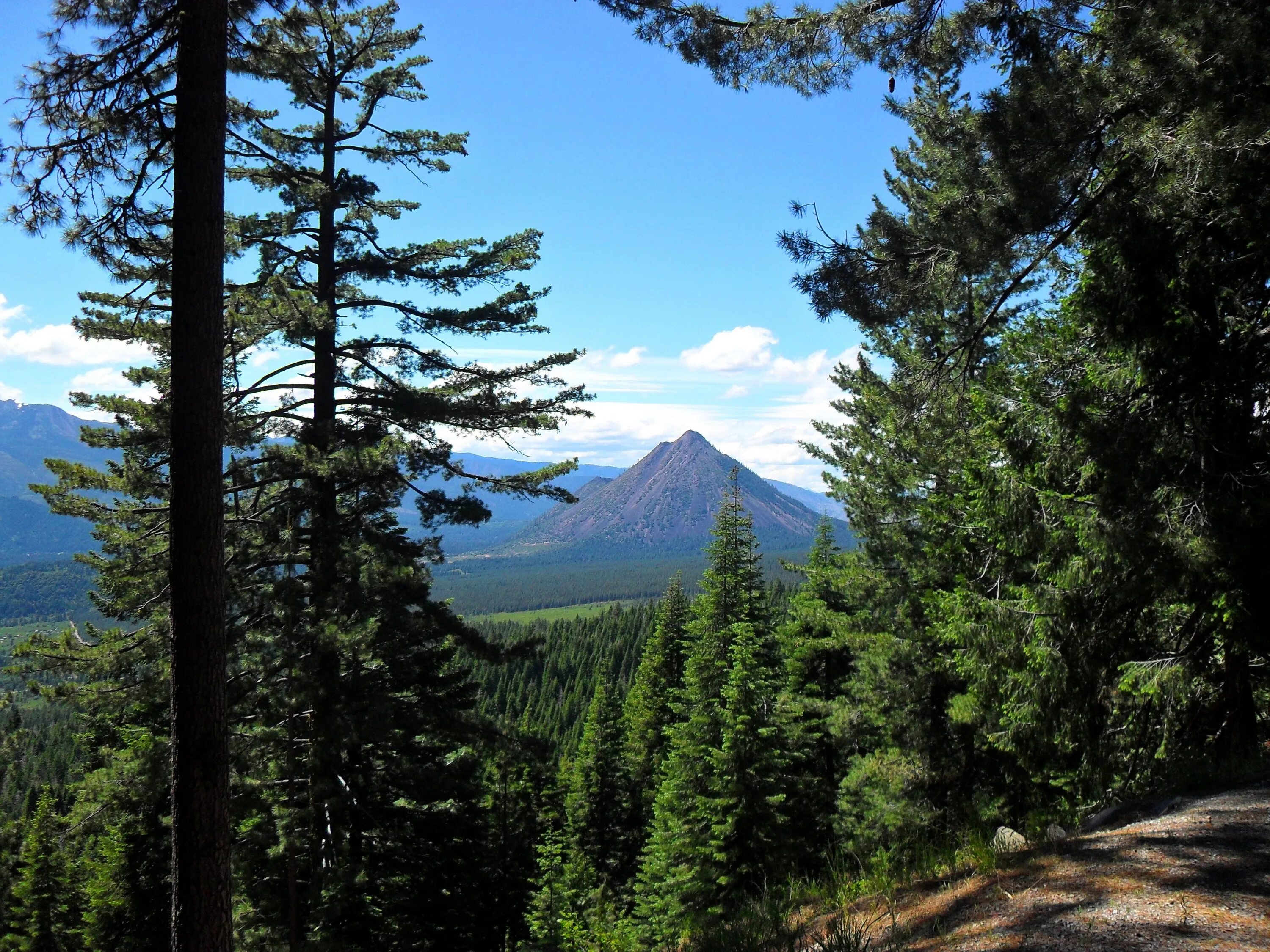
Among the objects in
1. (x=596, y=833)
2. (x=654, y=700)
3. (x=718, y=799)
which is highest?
(x=718, y=799)

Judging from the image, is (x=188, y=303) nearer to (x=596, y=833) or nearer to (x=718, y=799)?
(x=718, y=799)

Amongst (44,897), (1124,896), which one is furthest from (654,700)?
(1124,896)

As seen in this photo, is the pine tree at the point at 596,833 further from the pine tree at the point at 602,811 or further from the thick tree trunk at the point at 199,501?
the thick tree trunk at the point at 199,501

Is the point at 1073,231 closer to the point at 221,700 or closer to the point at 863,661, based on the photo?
the point at 221,700

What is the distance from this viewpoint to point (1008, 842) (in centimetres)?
620

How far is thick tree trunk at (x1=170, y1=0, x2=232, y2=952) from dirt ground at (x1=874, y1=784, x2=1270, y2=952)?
4.31 metres

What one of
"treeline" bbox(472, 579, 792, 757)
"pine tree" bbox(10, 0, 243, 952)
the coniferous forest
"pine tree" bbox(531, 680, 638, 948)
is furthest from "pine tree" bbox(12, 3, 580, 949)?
"treeline" bbox(472, 579, 792, 757)

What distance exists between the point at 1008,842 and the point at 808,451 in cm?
1009

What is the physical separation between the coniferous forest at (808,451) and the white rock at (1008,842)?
7.0 inches

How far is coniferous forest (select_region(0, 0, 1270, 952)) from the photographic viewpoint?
195 inches

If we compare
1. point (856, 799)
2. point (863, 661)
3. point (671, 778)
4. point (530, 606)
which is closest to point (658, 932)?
point (671, 778)

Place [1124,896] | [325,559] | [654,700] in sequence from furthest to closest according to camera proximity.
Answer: [654,700]
[325,559]
[1124,896]

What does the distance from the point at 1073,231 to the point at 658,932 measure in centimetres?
1810

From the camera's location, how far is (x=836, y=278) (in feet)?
21.4
